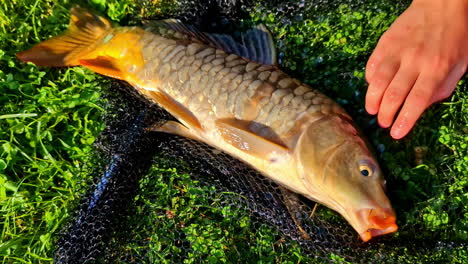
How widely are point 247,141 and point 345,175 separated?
1.52 feet

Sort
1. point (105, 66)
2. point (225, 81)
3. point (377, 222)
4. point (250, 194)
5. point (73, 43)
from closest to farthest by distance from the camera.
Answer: point (377, 222) < point (250, 194) < point (225, 81) < point (105, 66) < point (73, 43)

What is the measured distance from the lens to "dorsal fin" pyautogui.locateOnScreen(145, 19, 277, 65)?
2404 millimetres

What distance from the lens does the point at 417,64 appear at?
6.63 ft

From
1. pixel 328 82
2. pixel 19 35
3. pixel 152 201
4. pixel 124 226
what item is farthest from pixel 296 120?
pixel 19 35

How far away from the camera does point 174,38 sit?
2.44 metres

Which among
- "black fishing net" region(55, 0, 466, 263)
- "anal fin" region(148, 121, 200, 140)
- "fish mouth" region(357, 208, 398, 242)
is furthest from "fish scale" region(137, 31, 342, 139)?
"fish mouth" region(357, 208, 398, 242)

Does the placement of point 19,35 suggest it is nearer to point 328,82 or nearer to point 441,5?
point 328,82

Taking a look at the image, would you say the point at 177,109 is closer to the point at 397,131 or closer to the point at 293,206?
the point at 293,206

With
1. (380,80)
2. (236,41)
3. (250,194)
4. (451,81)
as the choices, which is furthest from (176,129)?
(451,81)

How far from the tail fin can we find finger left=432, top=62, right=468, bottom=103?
1.79m

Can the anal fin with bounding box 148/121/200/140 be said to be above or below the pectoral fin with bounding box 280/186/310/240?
above

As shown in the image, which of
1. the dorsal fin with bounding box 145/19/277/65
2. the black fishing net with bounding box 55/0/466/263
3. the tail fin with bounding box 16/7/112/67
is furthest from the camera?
the tail fin with bounding box 16/7/112/67

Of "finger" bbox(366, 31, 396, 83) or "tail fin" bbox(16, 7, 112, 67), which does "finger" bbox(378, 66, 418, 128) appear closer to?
"finger" bbox(366, 31, 396, 83)

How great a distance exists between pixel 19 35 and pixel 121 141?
123cm
